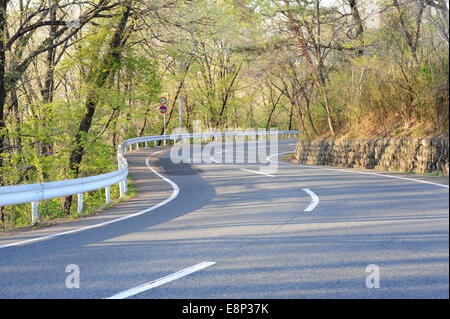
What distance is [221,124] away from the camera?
183 feet

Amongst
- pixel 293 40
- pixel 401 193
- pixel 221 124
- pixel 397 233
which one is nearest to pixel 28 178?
pixel 293 40

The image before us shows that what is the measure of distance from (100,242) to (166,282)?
2.48m

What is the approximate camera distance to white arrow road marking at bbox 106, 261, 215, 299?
12.9ft

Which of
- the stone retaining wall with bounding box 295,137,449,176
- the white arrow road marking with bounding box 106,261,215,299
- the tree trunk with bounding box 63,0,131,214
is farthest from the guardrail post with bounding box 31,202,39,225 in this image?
the tree trunk with bounding box 63,0,131,214

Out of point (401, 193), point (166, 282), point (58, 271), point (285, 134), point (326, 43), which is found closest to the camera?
point (166, 282)

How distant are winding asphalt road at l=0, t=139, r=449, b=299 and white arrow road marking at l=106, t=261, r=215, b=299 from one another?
0.5 inches

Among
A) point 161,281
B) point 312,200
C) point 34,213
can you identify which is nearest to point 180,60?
point 312,200

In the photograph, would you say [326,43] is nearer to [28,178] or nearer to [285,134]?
[28,178]

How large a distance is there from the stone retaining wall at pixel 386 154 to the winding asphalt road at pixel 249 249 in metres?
3.17

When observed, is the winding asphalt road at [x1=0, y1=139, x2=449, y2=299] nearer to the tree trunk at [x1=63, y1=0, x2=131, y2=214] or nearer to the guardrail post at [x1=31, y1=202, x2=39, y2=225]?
the guardrail post at [x1=31, y1=202, x2=39, y2=225]

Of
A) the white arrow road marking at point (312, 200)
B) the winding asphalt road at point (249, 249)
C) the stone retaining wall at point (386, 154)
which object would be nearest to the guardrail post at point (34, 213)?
the winding asphalt road at point (249, 249)

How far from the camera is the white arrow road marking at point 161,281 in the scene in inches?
155

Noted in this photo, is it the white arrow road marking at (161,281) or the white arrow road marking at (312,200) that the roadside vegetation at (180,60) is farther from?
the white arrow road marking at (161,281)

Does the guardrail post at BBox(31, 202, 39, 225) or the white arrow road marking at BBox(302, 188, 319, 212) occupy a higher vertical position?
the white arrow road marking at BBox(302, 188, 319, 212)
